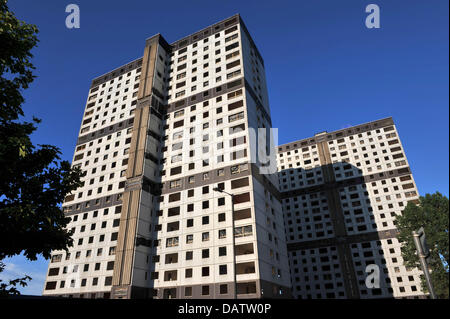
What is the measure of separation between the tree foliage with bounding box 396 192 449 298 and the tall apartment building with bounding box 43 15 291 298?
18.2 metres

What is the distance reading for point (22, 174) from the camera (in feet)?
35.0

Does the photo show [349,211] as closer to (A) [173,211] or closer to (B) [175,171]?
(B) [175,171]

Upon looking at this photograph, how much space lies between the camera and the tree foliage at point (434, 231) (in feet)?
115

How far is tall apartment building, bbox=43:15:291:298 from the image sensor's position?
3634cm

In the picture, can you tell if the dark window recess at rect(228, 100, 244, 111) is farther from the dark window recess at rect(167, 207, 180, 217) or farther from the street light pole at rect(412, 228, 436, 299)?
the street light pole at rect(412, 228, 436, 299)

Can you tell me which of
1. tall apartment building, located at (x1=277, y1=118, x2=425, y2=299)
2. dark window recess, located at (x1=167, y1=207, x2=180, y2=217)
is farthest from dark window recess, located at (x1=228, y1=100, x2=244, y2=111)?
tall apartment building, located at (x1=277, y1=118, x2=425, y2=299)

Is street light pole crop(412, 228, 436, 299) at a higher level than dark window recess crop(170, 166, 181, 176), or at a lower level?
lower

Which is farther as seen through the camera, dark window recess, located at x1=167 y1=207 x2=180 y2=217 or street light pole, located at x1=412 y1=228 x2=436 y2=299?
dark window recess, located at x1=167 y1=207 x2=180 y2=217

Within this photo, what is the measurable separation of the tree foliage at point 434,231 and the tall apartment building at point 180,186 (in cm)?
1820

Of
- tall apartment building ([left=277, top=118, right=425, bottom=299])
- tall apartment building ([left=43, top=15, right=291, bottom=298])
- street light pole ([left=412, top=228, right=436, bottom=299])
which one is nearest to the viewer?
street light pole ([left=412, top=228, right=436, bottom=299])

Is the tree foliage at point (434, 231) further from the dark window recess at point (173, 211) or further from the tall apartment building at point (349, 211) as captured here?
the dark window recess at point (173, 211)

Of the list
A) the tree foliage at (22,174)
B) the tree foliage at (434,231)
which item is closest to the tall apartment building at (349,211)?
the tree foliage at (434,231)

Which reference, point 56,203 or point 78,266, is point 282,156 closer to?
point 78,266
